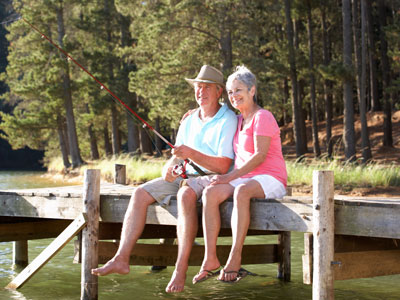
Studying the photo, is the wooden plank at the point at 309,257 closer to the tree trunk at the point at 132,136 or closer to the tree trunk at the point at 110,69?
the tree trunk at the point at 110,69

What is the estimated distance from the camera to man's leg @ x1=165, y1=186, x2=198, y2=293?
5137 millimetres

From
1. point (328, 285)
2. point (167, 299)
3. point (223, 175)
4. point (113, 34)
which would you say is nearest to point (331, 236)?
point (328, 285)

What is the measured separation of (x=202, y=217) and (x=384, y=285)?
3131 millimetres

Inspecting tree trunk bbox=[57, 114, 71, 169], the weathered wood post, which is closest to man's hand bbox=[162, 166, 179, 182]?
the weathered wood post

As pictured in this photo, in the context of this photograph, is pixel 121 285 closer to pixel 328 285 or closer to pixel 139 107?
pixel 328 285

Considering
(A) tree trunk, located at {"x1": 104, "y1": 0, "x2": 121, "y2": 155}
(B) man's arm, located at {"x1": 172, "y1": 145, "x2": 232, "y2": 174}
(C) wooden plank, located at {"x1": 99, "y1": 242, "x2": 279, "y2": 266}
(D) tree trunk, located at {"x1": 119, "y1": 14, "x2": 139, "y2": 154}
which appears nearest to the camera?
(B) man's arm, located at {"x1": 172, "y1": 145, "x2": 232, "y2": 174}

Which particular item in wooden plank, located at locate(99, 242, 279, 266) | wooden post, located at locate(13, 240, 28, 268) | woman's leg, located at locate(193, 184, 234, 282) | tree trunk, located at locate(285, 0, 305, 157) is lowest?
wooden post, located at locate(13, 240, 28, 268)

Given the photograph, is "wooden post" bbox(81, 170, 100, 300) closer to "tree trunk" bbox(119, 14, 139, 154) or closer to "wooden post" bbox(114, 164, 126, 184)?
"wooden post" bbox(114, 164, 126, 184)

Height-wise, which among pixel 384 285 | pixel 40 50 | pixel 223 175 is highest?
pixel 40 50

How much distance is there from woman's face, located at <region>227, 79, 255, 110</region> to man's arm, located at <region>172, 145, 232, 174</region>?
0.48 m

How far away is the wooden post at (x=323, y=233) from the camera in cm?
491

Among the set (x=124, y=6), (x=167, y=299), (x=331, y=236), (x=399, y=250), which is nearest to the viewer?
(x=331, y=236)

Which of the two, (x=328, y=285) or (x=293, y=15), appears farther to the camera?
(x=293, y=15)

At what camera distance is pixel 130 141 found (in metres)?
30.3
